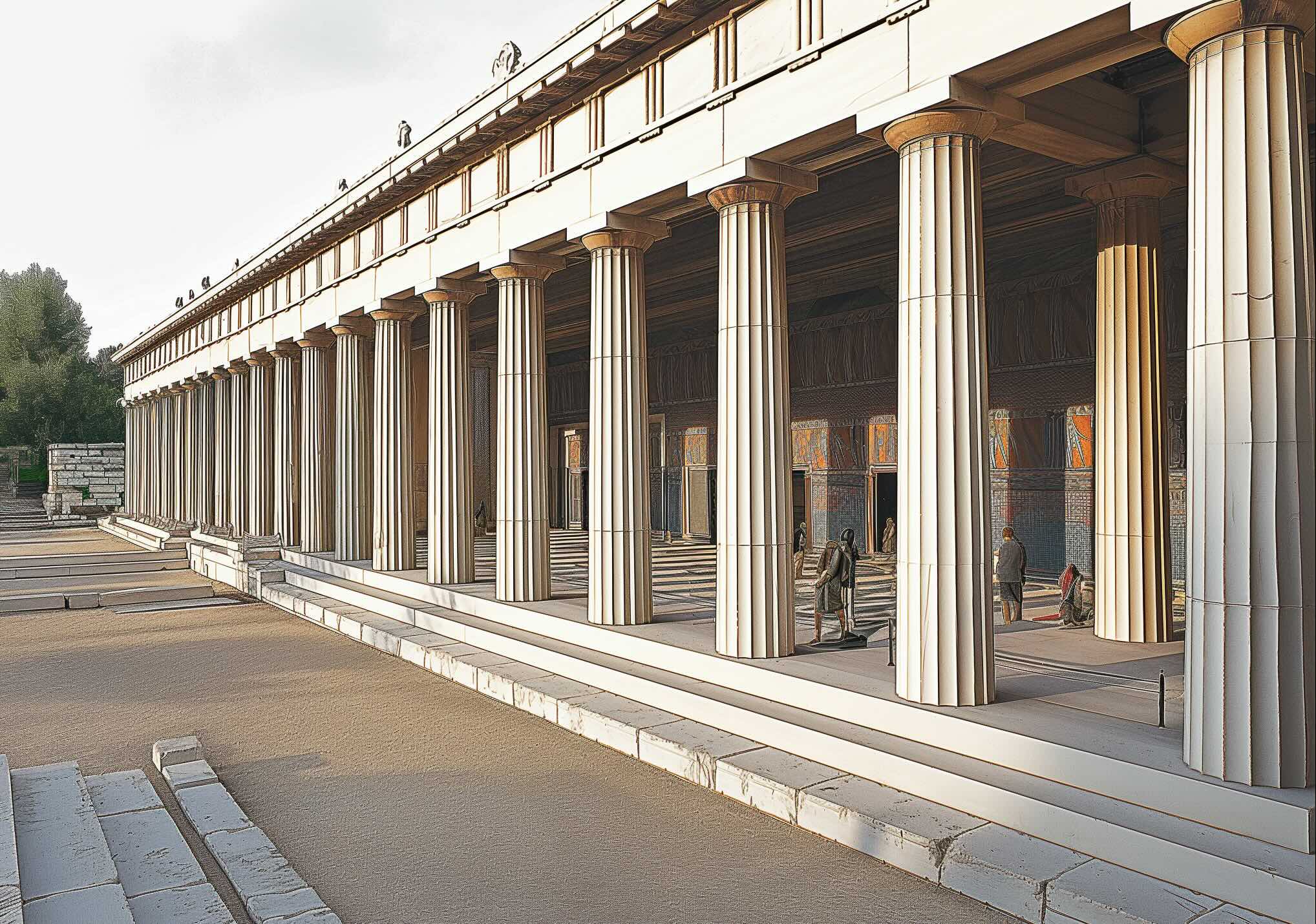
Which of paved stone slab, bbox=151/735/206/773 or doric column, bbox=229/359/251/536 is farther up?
doric column, bbox=229/359/251/536

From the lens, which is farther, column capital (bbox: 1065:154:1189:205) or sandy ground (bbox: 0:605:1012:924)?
column capital (bbox: 1065:154:1189:205)

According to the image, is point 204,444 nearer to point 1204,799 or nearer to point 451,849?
point 451,849

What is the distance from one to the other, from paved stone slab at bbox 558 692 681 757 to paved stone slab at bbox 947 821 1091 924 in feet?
12.3

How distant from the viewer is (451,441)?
57.4 feet

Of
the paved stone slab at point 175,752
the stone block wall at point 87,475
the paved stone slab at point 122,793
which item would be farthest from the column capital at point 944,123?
the stone block wall at point 87,475

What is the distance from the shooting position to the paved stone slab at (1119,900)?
5.43 m

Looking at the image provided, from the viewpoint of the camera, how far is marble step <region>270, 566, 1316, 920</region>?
220 inches

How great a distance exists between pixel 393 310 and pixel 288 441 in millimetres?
8509

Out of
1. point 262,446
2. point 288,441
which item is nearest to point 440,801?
point 288,441

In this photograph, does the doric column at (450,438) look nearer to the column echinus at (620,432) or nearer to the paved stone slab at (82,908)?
the column echinus at (620,432)

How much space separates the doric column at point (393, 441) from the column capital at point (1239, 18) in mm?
15243

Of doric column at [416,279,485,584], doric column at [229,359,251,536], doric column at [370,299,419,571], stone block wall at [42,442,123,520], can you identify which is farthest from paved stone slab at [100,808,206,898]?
stone block wall at [42,442,123,520]

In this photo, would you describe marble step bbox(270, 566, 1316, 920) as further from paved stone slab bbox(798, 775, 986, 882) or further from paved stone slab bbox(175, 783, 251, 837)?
paved stone slab bbox(175, 783, 251, 837)

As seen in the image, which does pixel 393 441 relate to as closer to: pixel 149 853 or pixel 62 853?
pixel 149 853
